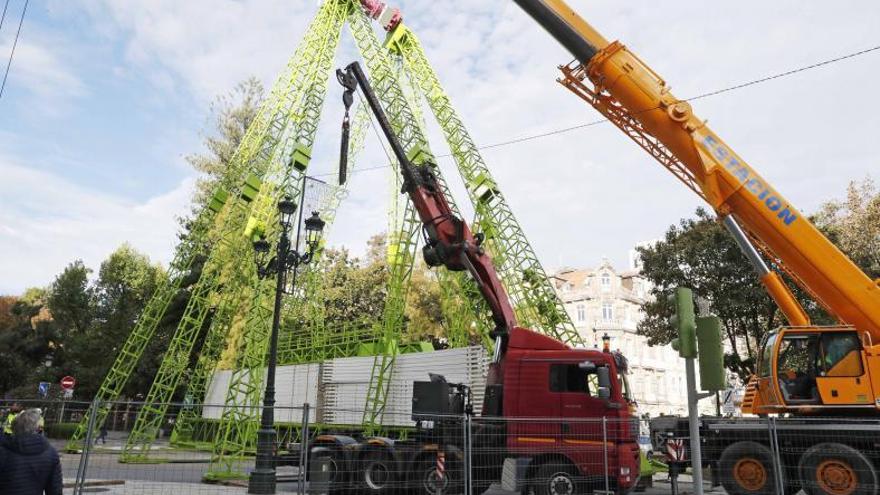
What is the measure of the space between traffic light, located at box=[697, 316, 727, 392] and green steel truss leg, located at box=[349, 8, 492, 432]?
831cm

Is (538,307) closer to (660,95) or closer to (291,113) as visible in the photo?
(660,95)

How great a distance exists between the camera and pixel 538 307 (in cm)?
2088

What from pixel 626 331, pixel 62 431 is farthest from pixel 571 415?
pixel 626 331

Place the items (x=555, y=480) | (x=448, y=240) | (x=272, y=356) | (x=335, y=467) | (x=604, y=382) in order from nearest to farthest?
1. (x=555, y=480)
2. (x=604, y=382)
3. (x=335, y=467)
4. (x=448, y=240)
5. (x=272, y=356)

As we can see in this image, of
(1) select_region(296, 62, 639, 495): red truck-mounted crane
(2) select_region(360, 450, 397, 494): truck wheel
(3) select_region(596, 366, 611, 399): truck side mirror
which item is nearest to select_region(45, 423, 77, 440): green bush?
(1) select_region(296, 62, 639, 495): red truck-mounted crane

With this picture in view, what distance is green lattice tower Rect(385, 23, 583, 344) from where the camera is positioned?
68.3ft

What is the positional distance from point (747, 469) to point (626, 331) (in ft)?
171

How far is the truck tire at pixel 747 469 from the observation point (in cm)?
1052

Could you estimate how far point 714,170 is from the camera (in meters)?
11.2

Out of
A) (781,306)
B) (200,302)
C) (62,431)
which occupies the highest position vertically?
(200,302)

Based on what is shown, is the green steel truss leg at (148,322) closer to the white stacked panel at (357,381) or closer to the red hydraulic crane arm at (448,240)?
the white stacked panel at (357,381)

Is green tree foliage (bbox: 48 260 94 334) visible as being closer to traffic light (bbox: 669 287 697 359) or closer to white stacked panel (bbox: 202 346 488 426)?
white stacked panel (bbox: 202 346 488 426)

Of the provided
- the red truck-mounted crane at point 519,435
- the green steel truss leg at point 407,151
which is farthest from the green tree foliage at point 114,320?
the red truck-mounted crane at point 519,435

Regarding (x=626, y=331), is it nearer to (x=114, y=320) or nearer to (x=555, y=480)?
(x=114, y=320)
